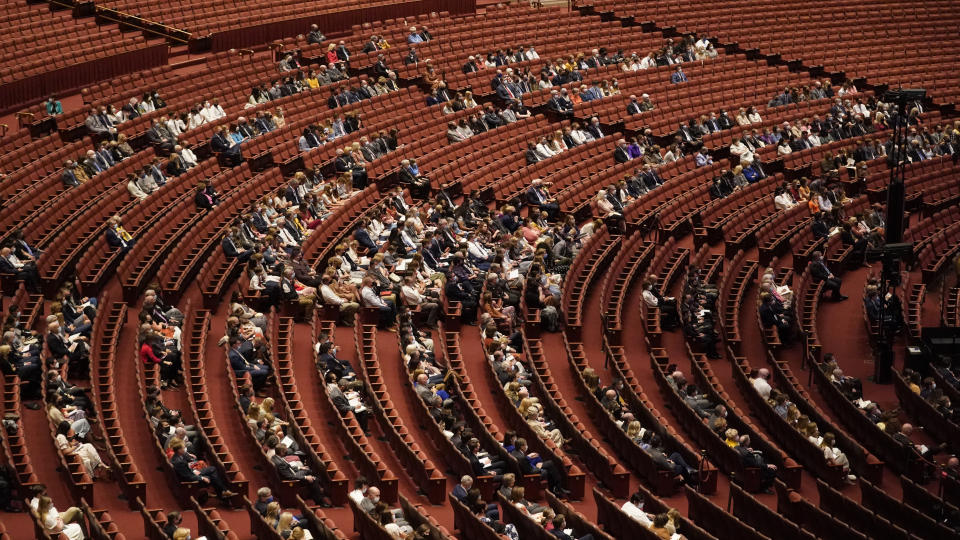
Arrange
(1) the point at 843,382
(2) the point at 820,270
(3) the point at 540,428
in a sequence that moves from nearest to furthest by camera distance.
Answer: (3) the point at 540,428, (1) the point at 843,382, (2) the point at 820,270

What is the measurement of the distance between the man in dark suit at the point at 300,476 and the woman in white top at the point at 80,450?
1.30 metres

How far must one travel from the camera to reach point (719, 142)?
20.4m

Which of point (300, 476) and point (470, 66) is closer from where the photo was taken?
point (300, 476)

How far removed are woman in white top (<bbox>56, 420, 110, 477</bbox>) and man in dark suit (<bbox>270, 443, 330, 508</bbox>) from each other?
51.0 inches

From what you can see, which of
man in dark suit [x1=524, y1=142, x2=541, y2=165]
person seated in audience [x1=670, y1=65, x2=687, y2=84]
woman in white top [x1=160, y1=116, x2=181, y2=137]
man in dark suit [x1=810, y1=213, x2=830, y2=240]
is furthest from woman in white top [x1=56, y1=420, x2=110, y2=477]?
person seated in audience [x1=670, y1=65, x2=687, y2=84]

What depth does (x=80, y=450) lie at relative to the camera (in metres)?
10.1

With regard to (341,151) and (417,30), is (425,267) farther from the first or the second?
(417,30)

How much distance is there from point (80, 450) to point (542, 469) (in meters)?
3.52

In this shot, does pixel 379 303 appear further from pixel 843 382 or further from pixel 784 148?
pixel 784 148

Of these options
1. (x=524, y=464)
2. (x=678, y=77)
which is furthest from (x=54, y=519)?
(x=678, y=77)

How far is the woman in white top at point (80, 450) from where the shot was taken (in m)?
10.0

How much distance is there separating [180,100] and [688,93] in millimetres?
8145

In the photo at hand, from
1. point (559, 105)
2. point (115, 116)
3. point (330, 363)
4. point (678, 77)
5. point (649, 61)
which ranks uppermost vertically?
point (649, 61)

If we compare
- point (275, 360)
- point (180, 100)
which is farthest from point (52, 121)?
point (275, 360)
